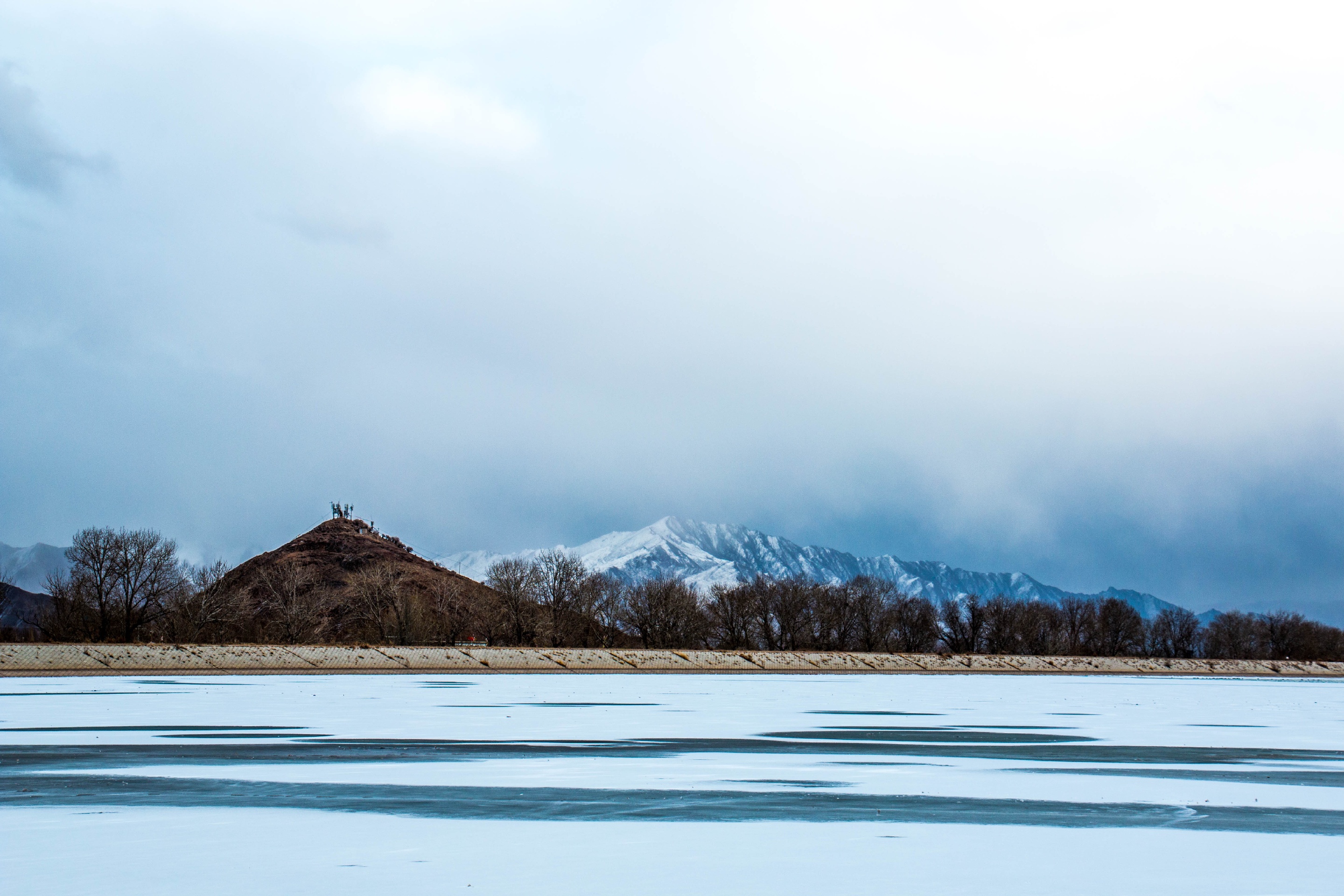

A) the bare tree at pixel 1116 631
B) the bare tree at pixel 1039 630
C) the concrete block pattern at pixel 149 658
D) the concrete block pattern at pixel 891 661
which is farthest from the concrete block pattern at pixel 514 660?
the bare tree at pixel 1116 631

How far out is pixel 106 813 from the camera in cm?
1736

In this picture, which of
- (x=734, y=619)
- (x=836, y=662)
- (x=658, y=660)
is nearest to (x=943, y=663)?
(x=836, y=662)

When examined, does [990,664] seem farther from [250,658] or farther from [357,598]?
[357,598]

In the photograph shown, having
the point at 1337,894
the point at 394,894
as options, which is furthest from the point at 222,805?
the point at 1337,894

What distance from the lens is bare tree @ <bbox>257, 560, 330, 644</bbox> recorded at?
12606 centimetres

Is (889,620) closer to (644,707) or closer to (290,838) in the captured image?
(644,707)

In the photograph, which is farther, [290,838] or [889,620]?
[889,620]

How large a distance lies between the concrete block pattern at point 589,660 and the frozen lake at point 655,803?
160ft

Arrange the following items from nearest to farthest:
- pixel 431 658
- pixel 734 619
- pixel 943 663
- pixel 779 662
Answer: pixel 431 658
pixel 779 662
pixel 943 663
pixel 734 619

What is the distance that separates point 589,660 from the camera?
92688 mm

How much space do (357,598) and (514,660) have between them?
78.1 meters

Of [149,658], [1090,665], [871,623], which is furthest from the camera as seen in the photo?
[871,623]

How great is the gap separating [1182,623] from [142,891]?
641 feet

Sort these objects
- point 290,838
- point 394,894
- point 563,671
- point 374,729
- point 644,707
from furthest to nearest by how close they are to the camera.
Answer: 1. point 563,671
2. point 644,707
3. point 374,729
4. point 290,838
5. point 394,894
